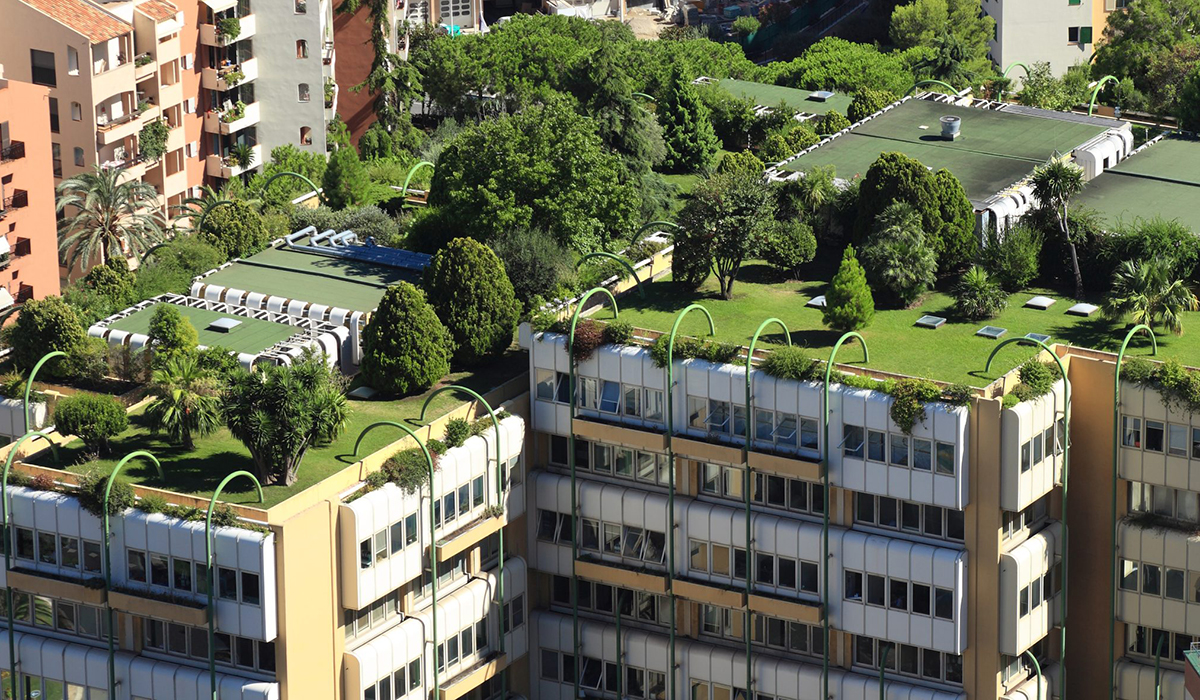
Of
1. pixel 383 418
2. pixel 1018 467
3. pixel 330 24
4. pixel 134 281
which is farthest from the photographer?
pixel 330 24

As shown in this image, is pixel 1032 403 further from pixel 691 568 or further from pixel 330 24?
pixel 330 24

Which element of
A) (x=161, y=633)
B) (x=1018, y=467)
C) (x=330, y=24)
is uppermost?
(x=330, y=24)

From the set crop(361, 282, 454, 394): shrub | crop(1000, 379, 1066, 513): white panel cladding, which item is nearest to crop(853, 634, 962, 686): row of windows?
crop(1000, 379, 1066, 513): white panel cladding

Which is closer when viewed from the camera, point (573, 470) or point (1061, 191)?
point (573, 470)

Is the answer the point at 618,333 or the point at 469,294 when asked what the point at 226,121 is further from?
the point at 618,333

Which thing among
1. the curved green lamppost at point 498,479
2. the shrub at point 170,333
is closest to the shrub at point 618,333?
the curved green lamppost at point 498,479

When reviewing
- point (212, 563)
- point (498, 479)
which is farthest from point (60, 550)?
point (498, 479)

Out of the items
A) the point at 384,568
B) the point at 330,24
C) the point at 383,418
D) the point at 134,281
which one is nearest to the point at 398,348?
the point at 383,418

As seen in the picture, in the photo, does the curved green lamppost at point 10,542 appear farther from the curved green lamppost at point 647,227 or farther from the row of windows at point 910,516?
the row of windows at point 910,516
